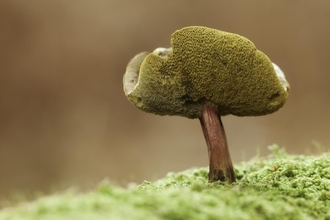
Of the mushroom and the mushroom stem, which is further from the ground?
the mushroom

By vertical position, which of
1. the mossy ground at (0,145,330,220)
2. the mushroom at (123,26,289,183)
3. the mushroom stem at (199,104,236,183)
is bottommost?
the mossy ground at (0,145,330,220)

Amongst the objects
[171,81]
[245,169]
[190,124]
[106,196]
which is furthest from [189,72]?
[190,124]

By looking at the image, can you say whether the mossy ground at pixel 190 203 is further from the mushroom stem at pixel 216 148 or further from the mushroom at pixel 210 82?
the mushroom at pixel 210 82

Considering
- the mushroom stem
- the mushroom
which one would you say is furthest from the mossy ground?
the mushroom

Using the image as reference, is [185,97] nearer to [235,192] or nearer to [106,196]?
[235,192]

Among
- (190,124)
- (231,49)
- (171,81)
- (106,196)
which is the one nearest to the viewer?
(106,196)

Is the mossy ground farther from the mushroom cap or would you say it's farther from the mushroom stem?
the mushroom cap

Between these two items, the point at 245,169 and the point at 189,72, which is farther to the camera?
the point at 245,169
